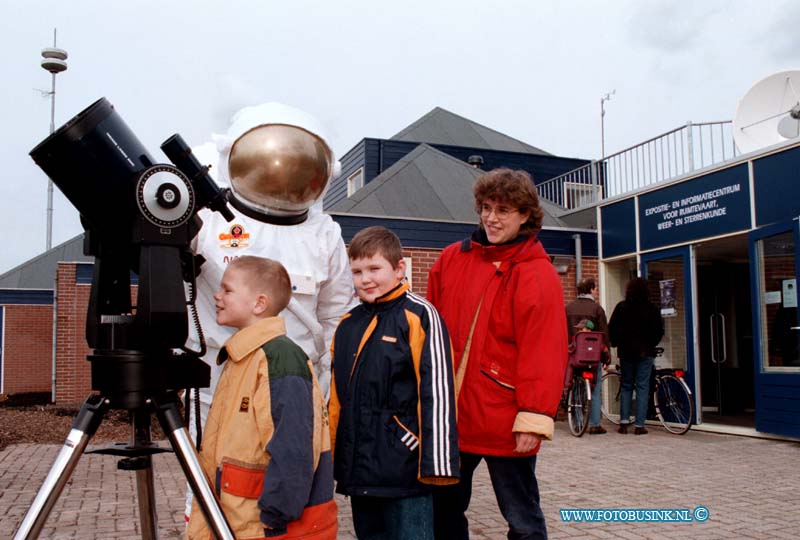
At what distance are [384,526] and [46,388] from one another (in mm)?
21124

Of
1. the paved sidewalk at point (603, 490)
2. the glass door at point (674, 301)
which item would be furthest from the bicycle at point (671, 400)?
the paved sidewalk at point (603, 490)

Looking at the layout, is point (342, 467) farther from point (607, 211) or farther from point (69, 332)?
point (69, 332)

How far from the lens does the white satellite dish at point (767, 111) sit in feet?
28.3

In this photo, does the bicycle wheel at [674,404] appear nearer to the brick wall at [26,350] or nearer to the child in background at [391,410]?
the child in background at [391,410]

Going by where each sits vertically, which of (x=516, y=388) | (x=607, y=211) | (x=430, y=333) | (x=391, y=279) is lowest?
(x=516, y=388)

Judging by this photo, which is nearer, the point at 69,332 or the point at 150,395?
the point at 150,395

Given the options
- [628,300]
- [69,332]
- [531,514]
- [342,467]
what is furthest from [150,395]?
[69,332]

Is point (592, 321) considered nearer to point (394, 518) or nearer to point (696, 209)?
point (696, 209)

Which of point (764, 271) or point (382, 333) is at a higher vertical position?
point (764, 271)

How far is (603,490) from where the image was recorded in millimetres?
5422

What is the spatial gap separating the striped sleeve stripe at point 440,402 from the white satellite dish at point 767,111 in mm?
7492

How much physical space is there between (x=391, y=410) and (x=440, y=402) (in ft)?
0.61

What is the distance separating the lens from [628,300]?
8875mm

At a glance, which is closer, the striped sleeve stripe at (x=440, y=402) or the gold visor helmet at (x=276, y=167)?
the striped sleeve stripe at (x=440, y=402)
